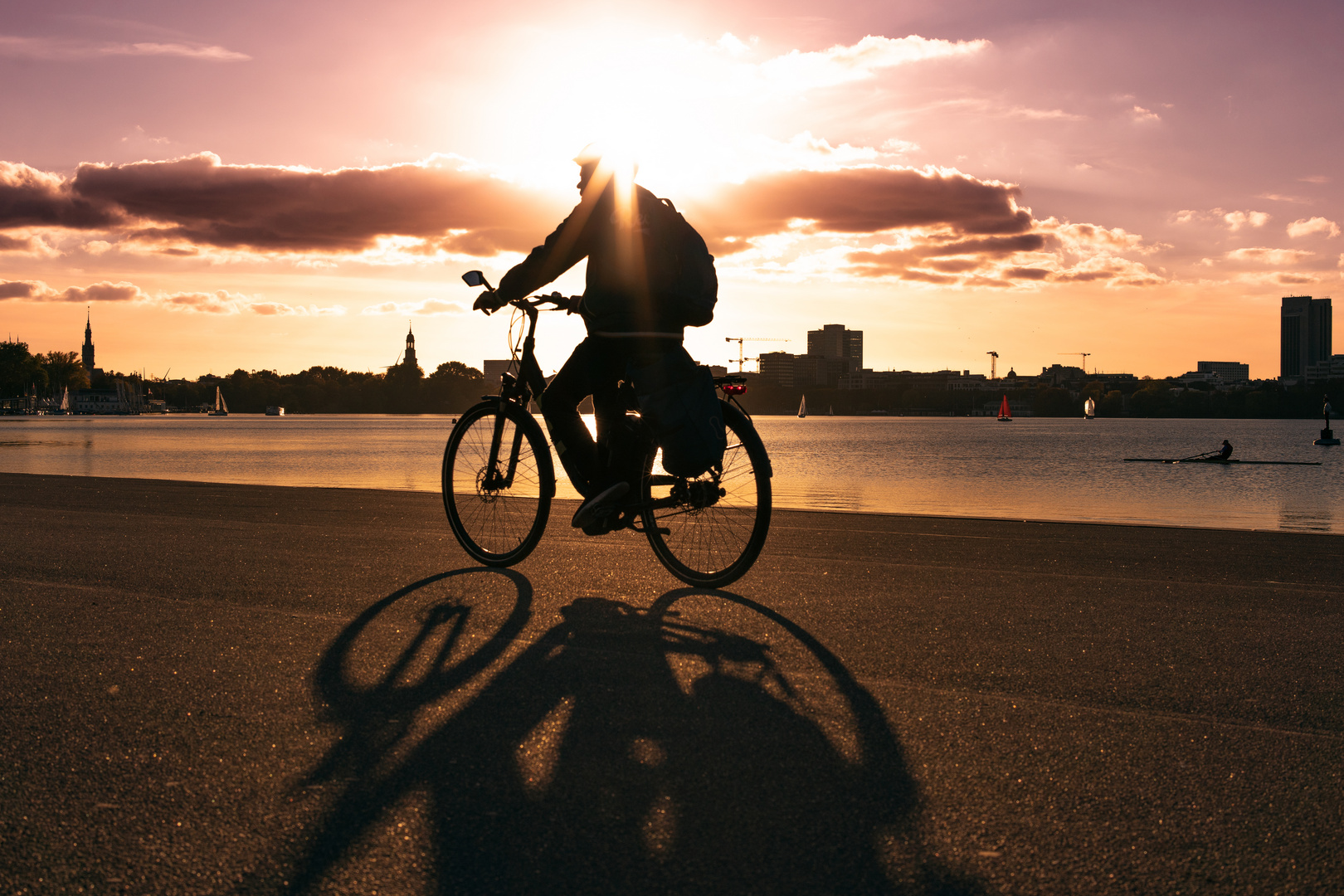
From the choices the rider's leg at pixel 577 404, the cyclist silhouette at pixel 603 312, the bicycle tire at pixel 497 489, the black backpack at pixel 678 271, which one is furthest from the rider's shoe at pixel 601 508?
the black backpack at pixel 678 271

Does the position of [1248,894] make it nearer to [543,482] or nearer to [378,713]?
[378,713]

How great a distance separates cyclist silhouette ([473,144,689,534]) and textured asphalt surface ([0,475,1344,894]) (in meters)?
0.65

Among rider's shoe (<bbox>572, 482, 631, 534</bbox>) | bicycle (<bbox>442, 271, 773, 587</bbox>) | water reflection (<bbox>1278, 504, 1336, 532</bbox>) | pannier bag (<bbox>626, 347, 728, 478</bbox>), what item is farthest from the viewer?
water reflection (<bbox>1278, 504, 1336, 532</bbox>)

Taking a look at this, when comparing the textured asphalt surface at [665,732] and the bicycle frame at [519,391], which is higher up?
the bicycle frame at [519,391]

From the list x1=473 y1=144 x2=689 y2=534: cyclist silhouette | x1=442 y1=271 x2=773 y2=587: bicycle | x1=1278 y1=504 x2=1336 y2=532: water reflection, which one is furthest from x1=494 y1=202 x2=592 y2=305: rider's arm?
x1=1278 y1=504 x2=1336 y2=532: water reflection

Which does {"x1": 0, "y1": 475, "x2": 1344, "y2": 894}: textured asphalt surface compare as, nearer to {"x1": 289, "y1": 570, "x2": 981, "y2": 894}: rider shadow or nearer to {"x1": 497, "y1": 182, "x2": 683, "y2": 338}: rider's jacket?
{"x1": 289, "y1": 570, "x2": 981, "y2": 894}: rider shadow

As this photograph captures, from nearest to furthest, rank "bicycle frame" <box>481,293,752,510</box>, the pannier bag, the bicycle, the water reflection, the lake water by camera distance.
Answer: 1. the pannier bag
2. the bicycle
3. "bicycle frame" <box>481,293,752,510</box>
4. the water reflection
5. the lake water

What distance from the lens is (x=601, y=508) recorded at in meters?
5.53

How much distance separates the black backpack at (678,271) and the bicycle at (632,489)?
466 mm

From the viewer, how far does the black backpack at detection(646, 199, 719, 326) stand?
5316 millimetres

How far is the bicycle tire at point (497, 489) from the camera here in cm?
611

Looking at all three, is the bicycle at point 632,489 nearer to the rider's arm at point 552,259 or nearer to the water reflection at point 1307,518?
the rider's arm at point 552,259

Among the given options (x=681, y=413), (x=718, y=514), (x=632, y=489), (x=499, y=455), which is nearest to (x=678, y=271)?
(x=681, y=413)

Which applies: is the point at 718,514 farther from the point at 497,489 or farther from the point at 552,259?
the point at 552,259
